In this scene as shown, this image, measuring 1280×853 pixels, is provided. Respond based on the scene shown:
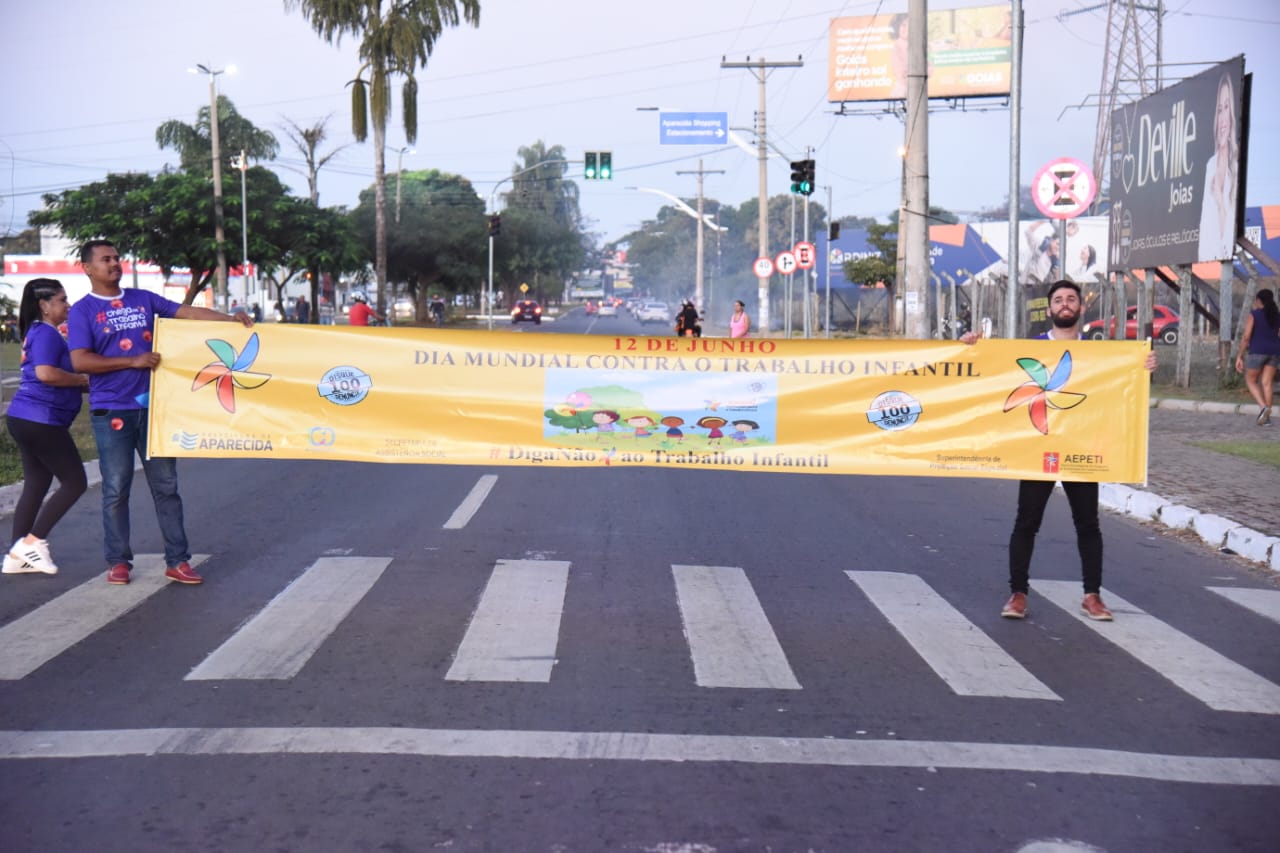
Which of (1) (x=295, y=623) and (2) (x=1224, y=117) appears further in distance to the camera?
(2) (x=1224, y=117)

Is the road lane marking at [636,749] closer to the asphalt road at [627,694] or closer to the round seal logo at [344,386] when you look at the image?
the asphalt road at [627,694]

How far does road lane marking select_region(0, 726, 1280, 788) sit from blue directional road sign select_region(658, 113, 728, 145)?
135ft

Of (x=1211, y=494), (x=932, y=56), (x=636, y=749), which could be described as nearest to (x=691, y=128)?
(x=932, y=56)

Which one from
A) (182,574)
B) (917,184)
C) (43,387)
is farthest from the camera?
(917,184)

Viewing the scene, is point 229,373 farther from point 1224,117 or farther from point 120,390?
point 1224,117

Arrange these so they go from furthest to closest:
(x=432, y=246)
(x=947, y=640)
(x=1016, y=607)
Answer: (x=432, y=246) → (x=1016, y=607) → (x=947, y=640)

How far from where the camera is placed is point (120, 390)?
799 cm

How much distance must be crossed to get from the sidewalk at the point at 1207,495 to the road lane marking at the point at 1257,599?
2.72 feet

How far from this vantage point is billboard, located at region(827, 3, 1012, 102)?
205ft

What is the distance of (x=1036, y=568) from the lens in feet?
30.8

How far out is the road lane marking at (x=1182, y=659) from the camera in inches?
243

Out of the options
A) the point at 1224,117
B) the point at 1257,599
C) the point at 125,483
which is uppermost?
the point at 1224,117

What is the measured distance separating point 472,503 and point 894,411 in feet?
14.7

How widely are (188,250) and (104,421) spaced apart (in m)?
44.6
